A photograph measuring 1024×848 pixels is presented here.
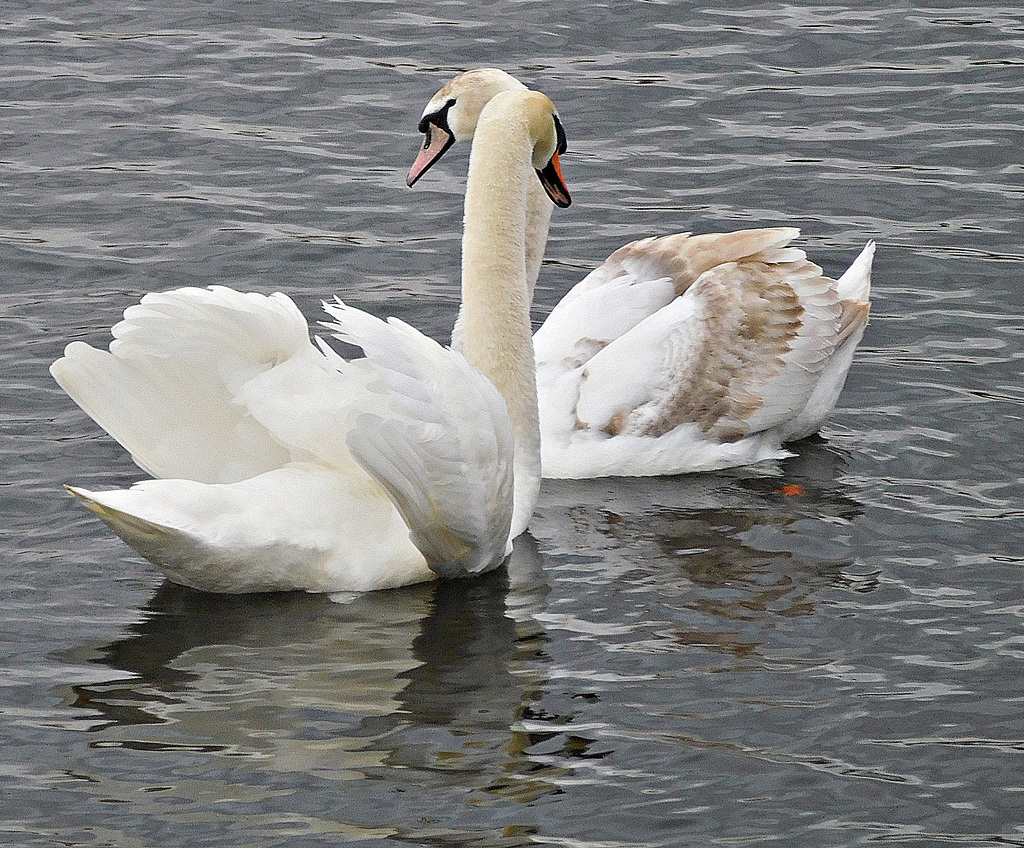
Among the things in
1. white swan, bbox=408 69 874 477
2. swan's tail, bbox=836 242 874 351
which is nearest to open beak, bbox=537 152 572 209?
white swan, bbox=408 69 874 477

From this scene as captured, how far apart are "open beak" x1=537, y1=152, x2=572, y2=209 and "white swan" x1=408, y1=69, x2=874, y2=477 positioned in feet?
2.50

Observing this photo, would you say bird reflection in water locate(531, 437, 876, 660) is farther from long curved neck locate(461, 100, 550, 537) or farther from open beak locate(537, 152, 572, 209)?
open beak locate(537, 152, 572, 209)

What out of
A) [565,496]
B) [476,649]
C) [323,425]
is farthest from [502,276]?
[476,649]

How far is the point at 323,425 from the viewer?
761 cm

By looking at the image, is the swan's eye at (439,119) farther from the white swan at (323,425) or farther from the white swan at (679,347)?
the white swan at (323,425)

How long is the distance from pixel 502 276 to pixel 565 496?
129 centimetres

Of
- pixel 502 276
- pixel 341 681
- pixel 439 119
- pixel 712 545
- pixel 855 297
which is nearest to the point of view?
pixel 341 681

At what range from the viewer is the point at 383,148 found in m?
12.8

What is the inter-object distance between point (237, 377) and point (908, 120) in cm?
682

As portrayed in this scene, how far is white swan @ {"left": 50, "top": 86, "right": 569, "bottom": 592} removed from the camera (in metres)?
7.29

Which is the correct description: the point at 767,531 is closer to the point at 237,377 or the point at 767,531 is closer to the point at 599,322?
the point at 599,322

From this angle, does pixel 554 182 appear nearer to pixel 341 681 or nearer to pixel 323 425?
pixel 323 425

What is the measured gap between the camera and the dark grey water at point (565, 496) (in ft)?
20.9

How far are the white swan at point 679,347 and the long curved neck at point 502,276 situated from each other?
0.90 m
